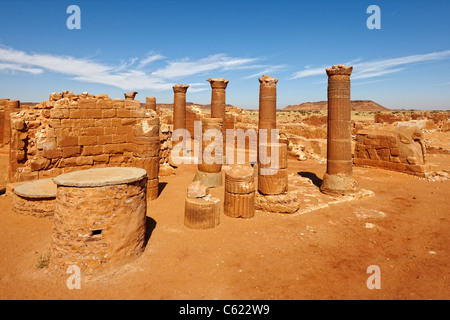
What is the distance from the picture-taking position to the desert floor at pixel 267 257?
4164 millimetres

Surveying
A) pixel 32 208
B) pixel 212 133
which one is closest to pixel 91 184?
pixel 32 208

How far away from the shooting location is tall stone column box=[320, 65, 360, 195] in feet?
29.5

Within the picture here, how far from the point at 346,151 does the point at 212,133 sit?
15.6ft

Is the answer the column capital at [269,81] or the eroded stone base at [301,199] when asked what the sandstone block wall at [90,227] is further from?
the column capital at [269,81]

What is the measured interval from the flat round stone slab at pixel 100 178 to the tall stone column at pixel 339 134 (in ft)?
22.3

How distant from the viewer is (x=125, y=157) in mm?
9648

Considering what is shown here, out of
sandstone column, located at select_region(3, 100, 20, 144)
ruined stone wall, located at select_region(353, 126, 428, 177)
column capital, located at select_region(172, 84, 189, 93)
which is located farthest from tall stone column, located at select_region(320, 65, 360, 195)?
sandstone column, located at select_region(3, 100, 20, 144)

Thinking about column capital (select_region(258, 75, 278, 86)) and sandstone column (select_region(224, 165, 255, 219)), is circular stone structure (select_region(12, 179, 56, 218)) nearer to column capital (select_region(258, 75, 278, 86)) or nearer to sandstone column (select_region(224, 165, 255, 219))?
sandstone column (select_region(224, 165, 255, 219))

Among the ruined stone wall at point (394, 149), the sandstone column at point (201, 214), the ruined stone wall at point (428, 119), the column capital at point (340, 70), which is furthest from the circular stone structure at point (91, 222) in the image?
the ruined stone wall at point (428, 119)

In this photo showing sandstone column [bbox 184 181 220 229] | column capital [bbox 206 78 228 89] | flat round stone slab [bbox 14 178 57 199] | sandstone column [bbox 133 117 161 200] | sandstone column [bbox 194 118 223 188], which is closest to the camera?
sandstone column [bbox 184 181 220 229]

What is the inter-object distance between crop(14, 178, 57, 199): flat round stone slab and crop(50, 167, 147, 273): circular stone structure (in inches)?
109

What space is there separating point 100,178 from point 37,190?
11.4ft

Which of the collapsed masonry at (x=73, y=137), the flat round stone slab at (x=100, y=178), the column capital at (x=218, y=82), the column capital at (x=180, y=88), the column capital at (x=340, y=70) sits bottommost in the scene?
the flat round stone slab at (x=100, y=178)
